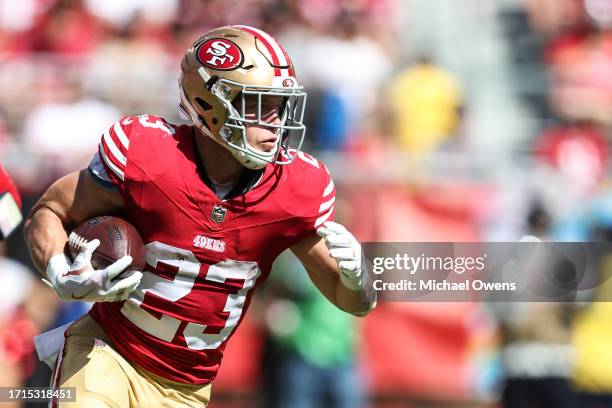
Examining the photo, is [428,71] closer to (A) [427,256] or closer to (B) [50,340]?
(A) [427,256]

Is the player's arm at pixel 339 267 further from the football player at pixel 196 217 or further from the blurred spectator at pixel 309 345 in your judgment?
the blurred spectator at pixel 309 345

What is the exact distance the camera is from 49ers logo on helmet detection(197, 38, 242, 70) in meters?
4.37

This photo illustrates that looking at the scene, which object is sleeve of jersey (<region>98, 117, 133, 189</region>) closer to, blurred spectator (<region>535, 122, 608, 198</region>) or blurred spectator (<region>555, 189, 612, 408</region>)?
blurred spectator (<region>555, 189, 612, 408</region>)

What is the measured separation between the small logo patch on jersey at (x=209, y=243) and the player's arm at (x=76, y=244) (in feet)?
1.04

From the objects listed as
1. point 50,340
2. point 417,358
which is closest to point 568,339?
point 417,358

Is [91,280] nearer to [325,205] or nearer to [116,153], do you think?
[116,153]

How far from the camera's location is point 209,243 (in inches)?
170

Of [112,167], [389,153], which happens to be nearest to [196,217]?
[112,167]

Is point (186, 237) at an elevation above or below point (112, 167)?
below

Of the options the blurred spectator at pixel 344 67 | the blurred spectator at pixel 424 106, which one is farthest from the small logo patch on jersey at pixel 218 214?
the blurred spectator at pixel 424 106

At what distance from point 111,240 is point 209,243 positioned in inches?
15.3

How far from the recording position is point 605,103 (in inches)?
411

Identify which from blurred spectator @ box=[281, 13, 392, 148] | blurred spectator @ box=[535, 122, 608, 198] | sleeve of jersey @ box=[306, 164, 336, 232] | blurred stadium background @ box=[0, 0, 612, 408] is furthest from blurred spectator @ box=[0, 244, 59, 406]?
blurred spectator @ box=[535, 122, 608, 198]

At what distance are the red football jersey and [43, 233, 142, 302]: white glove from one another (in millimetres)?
294
